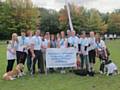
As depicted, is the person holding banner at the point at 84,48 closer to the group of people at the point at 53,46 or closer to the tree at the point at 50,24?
the group of people at the point at 53,46

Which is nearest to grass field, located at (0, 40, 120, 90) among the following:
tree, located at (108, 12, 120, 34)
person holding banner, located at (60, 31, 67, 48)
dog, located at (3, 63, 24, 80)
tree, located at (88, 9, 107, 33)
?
dog, located at (3, 63, 24, 80)

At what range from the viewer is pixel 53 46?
1691cm

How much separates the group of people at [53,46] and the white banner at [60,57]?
268mm

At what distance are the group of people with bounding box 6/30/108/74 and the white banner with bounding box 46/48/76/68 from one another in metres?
0.27

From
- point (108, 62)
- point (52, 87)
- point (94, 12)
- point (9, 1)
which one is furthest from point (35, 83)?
point (94, 12)

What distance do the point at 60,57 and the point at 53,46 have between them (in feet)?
2.36

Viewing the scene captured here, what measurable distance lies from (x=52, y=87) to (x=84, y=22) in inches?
3094

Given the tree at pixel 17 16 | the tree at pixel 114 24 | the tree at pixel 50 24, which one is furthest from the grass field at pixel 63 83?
the tree at pixel 114 24

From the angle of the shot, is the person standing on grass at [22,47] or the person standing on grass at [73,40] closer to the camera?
the person standing on grass at [22,47]

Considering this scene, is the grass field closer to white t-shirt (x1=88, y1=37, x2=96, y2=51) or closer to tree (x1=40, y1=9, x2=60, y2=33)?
white t-shirt (x1=88, y1=37, x2=96, y2=51)

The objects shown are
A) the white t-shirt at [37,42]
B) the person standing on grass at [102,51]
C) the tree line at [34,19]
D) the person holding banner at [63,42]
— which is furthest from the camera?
the tree line at [34,19]

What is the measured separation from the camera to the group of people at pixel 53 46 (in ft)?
51.6

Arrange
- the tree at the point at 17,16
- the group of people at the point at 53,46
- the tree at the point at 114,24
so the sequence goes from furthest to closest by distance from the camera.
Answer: the tree at the point at 114,24 < the tree at the point at 17,16 < the group of people at the point at 53,46

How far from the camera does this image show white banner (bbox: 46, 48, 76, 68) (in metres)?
16.3
